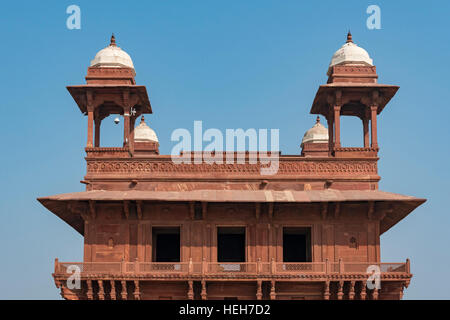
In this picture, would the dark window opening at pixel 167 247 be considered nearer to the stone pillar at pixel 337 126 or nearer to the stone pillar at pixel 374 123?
the stone pillar at pixel 337 126

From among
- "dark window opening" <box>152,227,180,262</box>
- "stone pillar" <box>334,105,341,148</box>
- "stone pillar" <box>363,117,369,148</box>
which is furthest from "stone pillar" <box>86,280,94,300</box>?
"stone pillar" <box>363,117,369,148</box>

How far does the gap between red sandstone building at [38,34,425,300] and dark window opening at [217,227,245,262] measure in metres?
0.04

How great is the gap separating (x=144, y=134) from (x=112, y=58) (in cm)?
1125

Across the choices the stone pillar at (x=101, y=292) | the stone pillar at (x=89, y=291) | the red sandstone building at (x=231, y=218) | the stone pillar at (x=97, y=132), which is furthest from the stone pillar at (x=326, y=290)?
the stone pillar at (x=97, y=132)

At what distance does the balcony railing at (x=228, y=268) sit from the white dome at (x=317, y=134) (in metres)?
13.4

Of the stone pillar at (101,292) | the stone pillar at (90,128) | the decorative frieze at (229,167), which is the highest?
the stone pillar at (90,128)

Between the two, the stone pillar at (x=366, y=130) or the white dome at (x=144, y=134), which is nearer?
the stone pillar at (x=366, y=130)

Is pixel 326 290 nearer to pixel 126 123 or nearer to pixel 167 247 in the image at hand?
pixel 167 247

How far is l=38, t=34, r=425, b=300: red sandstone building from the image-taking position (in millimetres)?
28984

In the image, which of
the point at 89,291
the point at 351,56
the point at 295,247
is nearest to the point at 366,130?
the point at 351,56

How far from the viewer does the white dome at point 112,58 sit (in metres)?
32.8

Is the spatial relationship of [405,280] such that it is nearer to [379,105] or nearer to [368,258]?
[368,258]

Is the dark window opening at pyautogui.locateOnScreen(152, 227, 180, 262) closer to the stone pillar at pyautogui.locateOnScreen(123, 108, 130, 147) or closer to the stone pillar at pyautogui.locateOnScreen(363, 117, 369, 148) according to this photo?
the stone pillar at pyautogui.locateOnScreen(123, 108, 130, 147)
